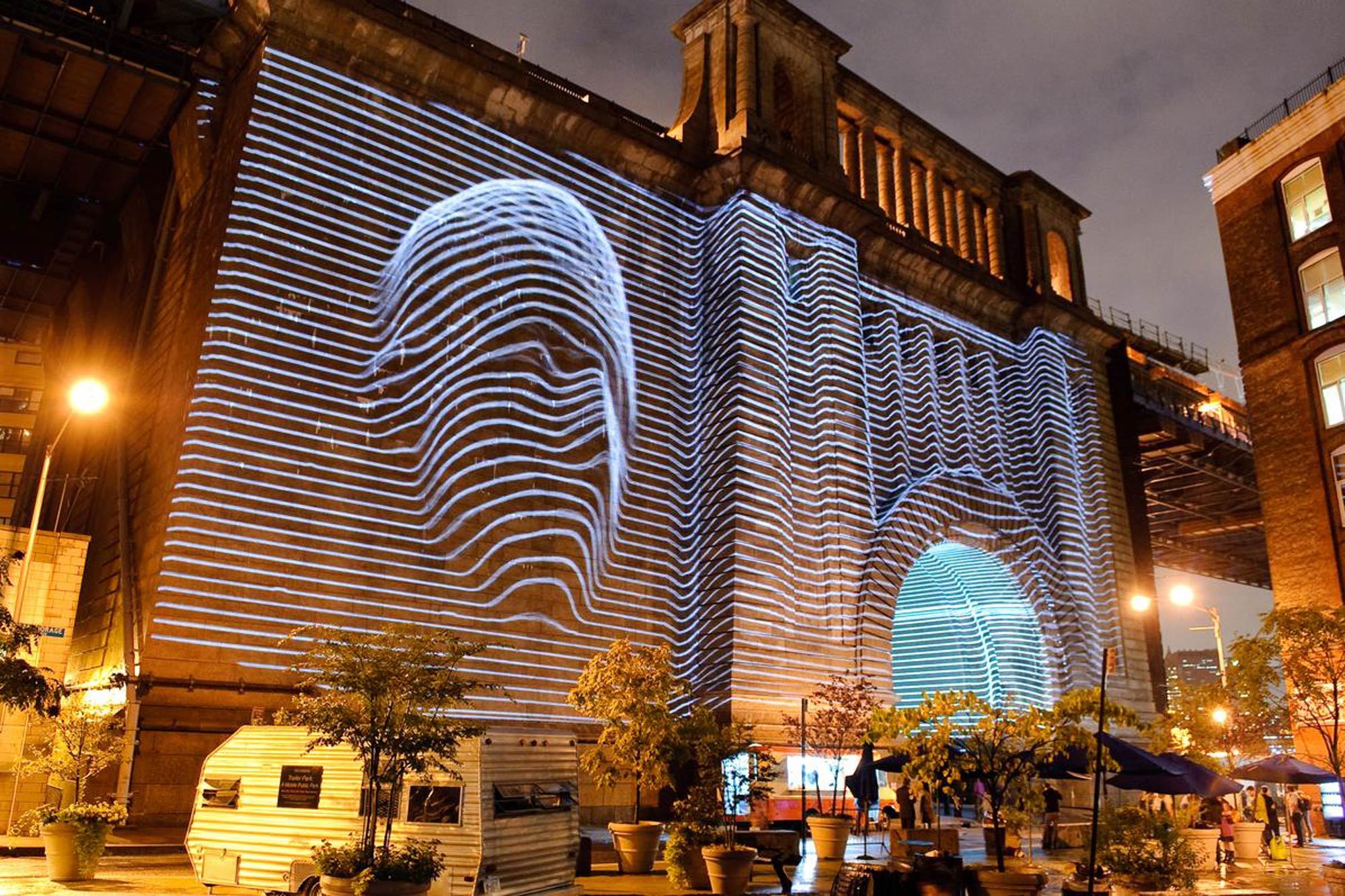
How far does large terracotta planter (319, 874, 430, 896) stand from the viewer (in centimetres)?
1120

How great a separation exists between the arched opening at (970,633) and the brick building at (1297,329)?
10.2 m

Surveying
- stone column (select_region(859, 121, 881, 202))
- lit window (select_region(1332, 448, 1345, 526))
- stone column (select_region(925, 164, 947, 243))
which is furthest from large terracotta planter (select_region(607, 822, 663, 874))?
lit window (select_region(1332, 448, 1345, 526))

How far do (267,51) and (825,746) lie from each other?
23165 millimetres

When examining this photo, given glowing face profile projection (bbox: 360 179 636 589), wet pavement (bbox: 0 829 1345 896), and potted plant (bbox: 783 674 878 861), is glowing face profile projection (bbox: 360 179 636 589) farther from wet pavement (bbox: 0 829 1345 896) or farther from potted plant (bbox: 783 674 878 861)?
wet pavement (bbox: 0 829 1345 896)

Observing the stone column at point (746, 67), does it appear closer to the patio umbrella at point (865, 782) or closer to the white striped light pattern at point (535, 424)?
the white striped light pattern at point (535, 424)

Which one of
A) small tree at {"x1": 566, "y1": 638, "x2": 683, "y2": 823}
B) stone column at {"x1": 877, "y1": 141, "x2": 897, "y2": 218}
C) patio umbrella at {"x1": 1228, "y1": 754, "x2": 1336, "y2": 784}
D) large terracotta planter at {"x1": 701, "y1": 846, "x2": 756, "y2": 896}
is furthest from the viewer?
stone column at {"x1": 877, "y1": 141, "x2": 897, "y2": 218}

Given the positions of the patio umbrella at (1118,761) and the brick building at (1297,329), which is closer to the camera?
the patio umbrella at (1118,761)

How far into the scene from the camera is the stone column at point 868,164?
3972 centimetres

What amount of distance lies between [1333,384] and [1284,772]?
18304 mm

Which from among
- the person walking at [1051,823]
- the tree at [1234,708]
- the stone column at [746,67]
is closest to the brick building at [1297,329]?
the tree at [1234,708]

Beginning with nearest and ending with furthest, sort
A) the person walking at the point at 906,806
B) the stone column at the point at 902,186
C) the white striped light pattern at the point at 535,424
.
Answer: the white striped light pattern at the point at 535,424
the person walking at the point at 906,806
the stone column at the point at 902,186

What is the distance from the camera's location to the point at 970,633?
40906mm

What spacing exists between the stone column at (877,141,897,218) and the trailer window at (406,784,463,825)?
107 ft

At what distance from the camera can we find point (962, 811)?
137 ft
